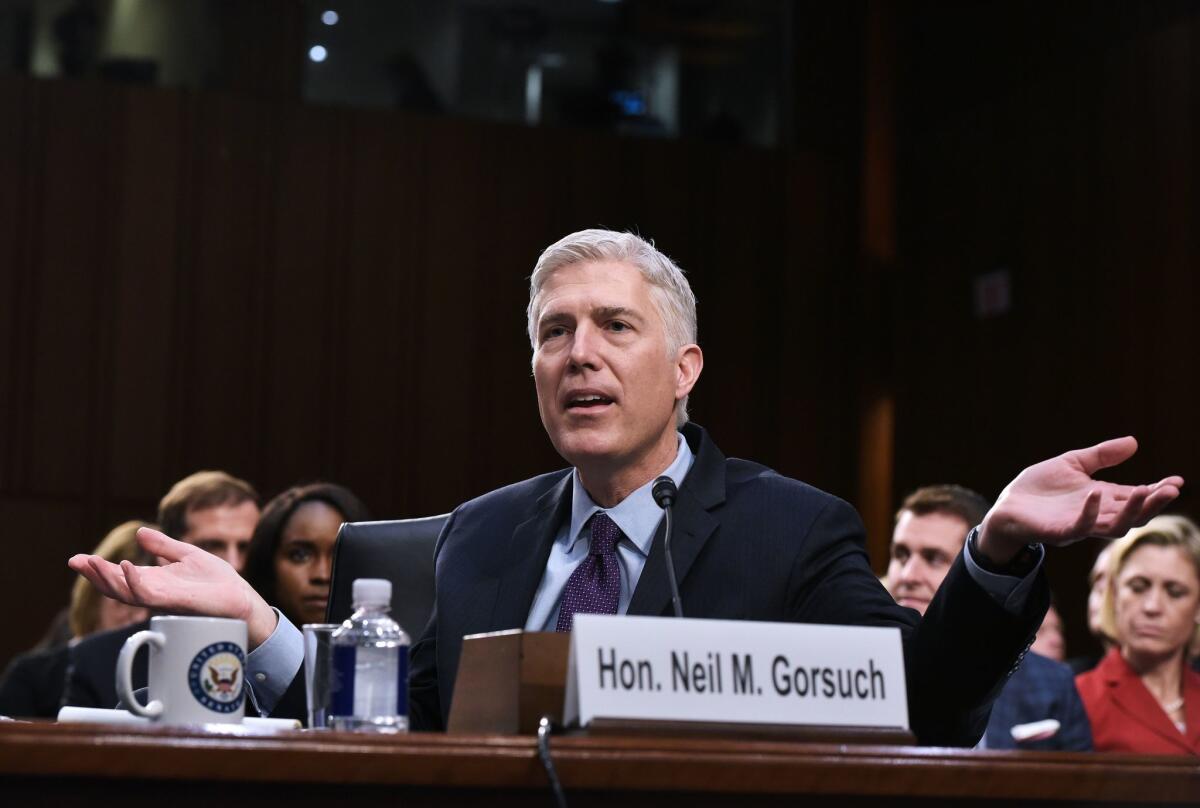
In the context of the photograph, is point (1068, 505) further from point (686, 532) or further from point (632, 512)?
point (632, 512)

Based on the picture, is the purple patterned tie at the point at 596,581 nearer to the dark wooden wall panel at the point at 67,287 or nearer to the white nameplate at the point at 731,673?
the white nameplate at the point at 731,673

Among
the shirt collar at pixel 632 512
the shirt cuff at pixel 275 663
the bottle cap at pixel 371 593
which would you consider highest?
the shirt collar at pixel 632 512

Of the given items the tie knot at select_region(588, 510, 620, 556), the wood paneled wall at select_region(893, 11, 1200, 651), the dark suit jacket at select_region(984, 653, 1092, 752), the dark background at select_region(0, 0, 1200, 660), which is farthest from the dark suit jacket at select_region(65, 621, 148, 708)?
the wood paneled wall at select_region(893, 11, 1200, 651)

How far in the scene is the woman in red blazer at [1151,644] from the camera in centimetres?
448

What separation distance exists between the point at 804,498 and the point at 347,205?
6346 mm

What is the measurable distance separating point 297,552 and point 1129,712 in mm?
2354

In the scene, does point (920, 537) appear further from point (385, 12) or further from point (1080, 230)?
point (385, 12)

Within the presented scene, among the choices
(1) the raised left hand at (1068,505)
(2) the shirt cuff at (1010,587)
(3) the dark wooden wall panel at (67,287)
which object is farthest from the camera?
(3) the dark wooden wall panel at (67,287)

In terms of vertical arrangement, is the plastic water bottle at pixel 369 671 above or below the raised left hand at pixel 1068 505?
below

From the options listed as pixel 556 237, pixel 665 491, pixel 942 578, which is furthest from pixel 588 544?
pixel 556 237

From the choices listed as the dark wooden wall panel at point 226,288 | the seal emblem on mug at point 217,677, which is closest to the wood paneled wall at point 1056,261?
the dark wooden wall panel at point 226,288

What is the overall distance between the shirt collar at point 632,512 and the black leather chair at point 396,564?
40 centimetres

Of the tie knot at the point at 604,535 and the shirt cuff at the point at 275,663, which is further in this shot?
the tie knot at the point at 604,535

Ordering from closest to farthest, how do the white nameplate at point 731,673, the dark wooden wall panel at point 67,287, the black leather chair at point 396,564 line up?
1. the white nameplate at point 731,673
2. the black leather chair at point 396,564
3. the dark wooden wall panel at point 67,287
